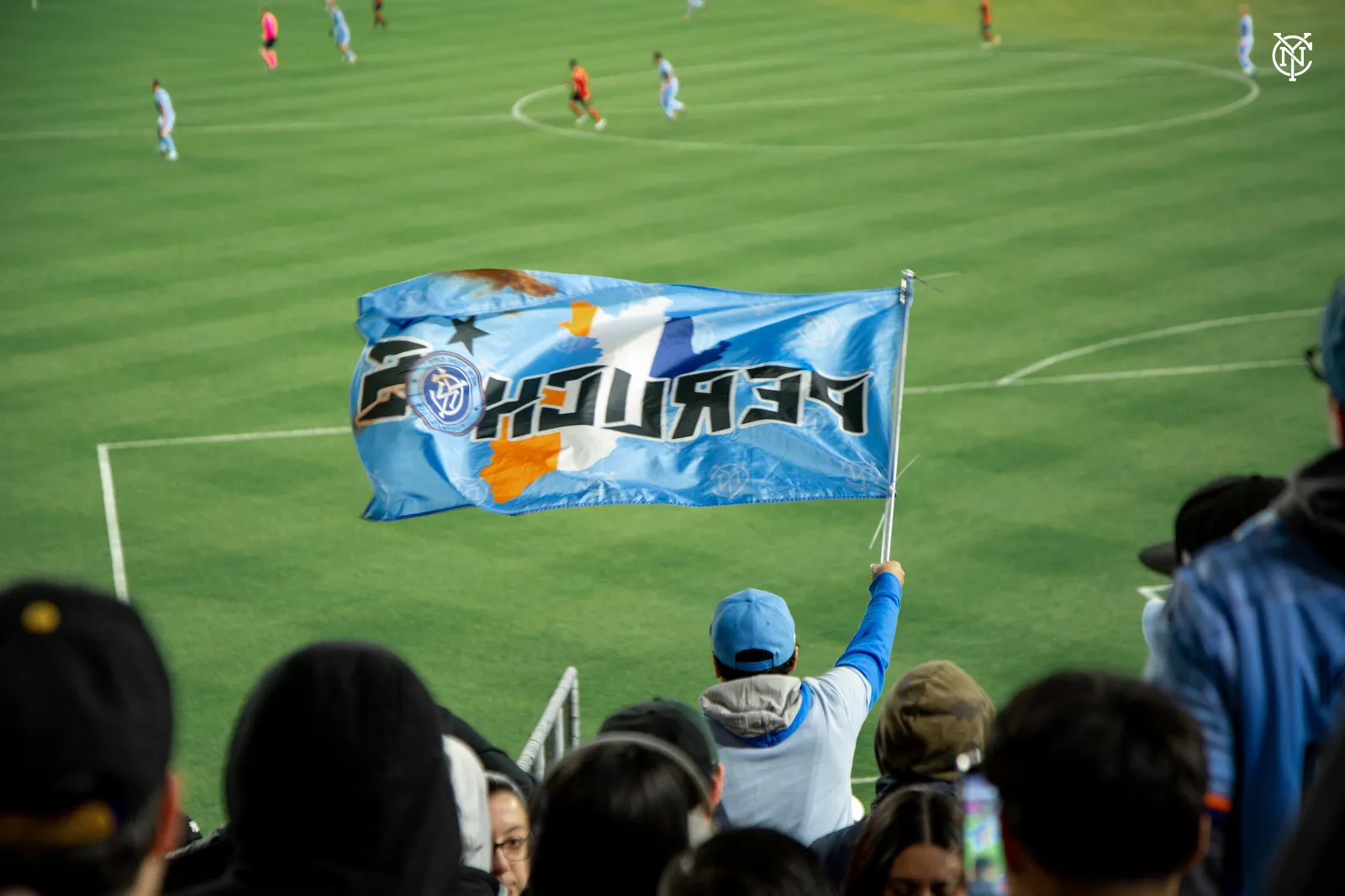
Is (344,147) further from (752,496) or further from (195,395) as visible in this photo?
(752,496)

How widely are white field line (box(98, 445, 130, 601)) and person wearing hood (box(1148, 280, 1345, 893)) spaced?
402 inches

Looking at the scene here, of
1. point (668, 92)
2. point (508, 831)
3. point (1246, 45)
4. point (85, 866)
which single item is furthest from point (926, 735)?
point (1246, 45)

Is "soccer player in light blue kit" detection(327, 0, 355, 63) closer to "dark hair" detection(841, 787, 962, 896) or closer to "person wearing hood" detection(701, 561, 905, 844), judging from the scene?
"person wearing hood" detection(701, 561, 905, 844)

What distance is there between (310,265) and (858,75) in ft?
57.3

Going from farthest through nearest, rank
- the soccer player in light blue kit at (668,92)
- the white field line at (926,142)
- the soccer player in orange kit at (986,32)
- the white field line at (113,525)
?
the soccer player in orange kit at (986,32) → the soccer player in light blue kit at (668,92) → the white field line at (926,142) → the white field line at (113,525)

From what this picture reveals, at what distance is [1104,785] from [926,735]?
222 centimetres

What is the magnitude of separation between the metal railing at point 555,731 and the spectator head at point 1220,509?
2.80 metres

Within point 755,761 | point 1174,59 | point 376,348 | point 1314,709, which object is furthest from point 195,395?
point 1174,59

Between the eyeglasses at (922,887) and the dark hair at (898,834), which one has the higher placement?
the dark hair at (898,834)

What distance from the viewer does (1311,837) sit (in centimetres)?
180

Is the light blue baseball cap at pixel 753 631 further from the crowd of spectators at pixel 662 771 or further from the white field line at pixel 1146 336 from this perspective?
the white field line at pixel 1146 336

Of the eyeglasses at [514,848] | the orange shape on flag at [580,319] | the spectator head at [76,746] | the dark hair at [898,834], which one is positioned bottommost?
the eyeglasses at [514,848]

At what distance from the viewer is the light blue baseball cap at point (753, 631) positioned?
217 inches

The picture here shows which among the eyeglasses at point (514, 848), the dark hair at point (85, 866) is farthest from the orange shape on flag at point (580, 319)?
the dark hair at point (85, 866)
